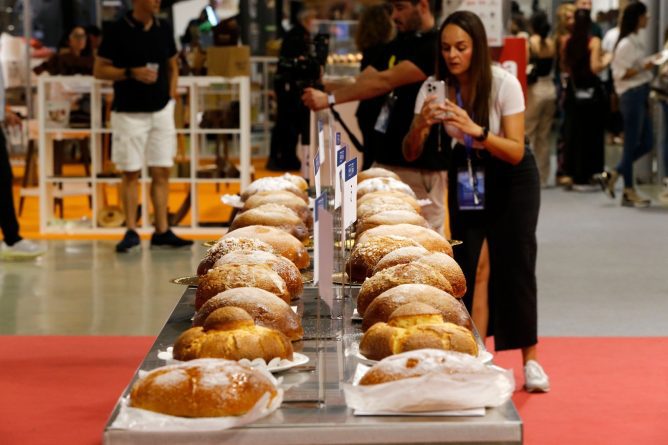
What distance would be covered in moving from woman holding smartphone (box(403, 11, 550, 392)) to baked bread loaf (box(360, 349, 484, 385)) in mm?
2119

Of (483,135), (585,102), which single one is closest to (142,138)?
(483,135)

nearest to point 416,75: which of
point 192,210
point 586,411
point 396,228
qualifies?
point 586,411

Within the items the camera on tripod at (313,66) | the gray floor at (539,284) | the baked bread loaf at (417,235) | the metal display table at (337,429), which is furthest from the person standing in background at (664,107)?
the metal display table at (337,429)

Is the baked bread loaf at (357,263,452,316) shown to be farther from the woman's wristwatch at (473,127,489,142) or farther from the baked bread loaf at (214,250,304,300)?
the woman's wristwatch at (473,127,489,142)

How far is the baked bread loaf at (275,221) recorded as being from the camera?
12.8 ft

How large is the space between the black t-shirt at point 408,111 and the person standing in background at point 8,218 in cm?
354

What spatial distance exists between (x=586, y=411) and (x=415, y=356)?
110 inches

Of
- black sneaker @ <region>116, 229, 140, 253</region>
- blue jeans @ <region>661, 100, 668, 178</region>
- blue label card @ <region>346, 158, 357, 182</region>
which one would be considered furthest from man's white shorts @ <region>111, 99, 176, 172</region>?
blue label card @ <region>346, 158, 357, 182</region>

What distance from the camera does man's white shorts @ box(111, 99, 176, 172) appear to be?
9141 millimetres

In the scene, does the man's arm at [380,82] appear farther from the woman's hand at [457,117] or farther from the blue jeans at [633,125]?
the blue jeans at [633,125]

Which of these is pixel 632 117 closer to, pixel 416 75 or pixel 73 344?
pixel 416 75

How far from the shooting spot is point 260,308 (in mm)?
2588

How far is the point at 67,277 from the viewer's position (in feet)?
27.1

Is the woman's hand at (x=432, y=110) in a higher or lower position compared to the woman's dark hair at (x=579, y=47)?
lower
